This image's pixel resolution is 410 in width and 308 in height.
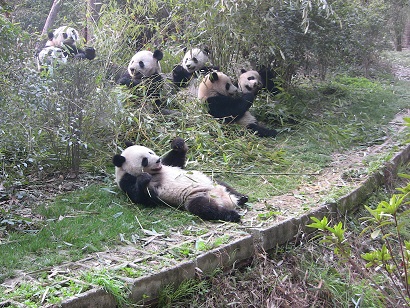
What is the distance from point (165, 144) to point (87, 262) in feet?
9.45

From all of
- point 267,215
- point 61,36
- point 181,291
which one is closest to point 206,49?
point 61,36

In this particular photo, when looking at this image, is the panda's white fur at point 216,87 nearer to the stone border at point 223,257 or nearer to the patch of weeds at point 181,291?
the stone border at point 223,257

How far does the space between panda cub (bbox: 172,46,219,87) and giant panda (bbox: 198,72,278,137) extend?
0.57m

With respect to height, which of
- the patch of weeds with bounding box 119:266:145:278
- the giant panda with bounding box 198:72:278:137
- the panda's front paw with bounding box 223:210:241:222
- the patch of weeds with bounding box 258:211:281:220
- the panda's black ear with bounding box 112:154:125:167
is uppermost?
the patch of weeds with bounding box 119:266:145:278

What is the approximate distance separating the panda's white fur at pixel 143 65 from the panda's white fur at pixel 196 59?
0.57 meters

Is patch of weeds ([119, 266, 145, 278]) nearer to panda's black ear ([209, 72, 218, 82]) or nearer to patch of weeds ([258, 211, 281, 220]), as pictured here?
patch of weeds ([258, 211, 281, 220])

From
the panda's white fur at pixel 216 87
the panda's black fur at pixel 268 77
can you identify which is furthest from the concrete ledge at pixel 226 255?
the panda's black fur at pixel 268 77

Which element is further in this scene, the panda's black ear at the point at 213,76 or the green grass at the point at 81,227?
the panda's black ear at the point at 213,76

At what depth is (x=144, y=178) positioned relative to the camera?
4750 millimetres

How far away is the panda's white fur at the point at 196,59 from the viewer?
Answer: 841 cm

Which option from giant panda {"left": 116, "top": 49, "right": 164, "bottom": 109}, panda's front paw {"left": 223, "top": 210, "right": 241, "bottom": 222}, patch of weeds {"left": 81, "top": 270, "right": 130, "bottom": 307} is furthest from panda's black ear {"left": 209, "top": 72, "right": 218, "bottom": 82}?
patch of weeds {"left": 81, "top": 270, "right": 130, "bottom": 307}

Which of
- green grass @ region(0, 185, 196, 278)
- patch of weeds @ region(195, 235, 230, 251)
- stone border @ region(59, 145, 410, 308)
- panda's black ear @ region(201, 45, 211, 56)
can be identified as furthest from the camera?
panda's black ear @ region(201, 45, 211, 56)

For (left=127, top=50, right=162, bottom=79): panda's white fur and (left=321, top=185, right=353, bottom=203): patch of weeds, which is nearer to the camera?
(left=321, top=185, right=353, bottom=203): patch of weeds

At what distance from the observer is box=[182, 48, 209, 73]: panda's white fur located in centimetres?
841
